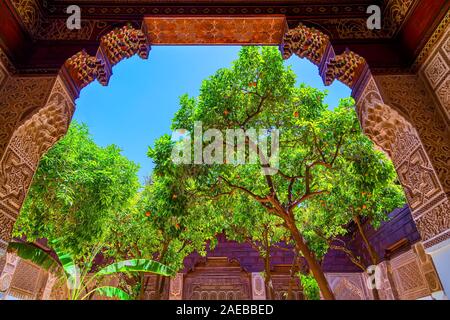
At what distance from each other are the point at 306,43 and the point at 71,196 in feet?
16.1

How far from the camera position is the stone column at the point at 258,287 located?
35.7 ft

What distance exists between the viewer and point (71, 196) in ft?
18.6

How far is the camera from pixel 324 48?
3422 millimetres

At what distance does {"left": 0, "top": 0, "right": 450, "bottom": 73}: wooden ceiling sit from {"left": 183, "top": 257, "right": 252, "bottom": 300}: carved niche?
381 inches

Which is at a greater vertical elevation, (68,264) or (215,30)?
(215,30)

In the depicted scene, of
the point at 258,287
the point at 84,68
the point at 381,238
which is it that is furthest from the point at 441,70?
the point at 258,287

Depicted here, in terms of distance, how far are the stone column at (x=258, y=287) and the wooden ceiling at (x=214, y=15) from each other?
9773mm

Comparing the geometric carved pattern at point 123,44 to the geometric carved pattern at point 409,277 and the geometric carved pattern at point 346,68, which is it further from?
the geometric carved pattern at point 409,277

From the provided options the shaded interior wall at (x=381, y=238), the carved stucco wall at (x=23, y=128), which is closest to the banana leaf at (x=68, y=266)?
the carved stucco wall at (x=23, y=128)

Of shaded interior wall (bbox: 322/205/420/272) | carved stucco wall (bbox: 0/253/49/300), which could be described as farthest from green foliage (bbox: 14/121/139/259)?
shaded interior wall (bbox: 322/205/420/272)

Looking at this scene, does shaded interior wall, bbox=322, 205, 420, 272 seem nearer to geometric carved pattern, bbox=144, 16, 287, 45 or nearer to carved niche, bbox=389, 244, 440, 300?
carved niche, bbox=389, 244, 440, 300

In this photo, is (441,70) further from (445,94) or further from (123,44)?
(123,44)
